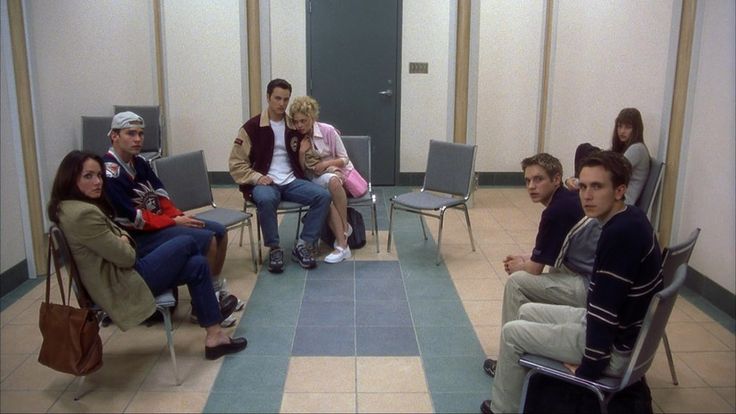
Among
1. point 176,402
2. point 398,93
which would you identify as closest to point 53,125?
point 176,402

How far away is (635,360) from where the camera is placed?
219 cm

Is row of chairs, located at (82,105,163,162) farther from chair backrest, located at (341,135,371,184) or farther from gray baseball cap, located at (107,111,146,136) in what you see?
chair backrest, located at (341,135,371,184)

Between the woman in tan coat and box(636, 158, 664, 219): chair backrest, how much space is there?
284cm

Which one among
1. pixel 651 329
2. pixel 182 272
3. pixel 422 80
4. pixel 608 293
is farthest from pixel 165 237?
pixel 422 80

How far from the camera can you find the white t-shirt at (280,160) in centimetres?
462

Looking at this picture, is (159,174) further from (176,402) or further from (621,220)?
(621,220)

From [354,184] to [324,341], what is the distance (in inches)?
63.7

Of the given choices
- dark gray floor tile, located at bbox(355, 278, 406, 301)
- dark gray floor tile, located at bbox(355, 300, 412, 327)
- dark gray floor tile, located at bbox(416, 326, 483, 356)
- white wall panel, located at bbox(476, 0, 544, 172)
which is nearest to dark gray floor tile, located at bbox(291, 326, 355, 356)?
dark gray floor tile, located at bbox(355, 300, 412, 327)

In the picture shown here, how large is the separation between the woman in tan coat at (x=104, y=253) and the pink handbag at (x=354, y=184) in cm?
185

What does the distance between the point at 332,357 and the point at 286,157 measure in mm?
1850

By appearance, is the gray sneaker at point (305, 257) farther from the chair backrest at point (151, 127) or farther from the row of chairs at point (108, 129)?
the chair backrest at point (151, 127)

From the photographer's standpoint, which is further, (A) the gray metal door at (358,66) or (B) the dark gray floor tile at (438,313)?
(A) the gray metal door at (358,66)

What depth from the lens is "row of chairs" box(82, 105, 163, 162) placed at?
5.06m

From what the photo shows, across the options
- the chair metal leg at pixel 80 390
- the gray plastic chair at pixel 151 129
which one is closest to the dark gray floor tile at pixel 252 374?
the chair metal leg at pixel 80 390
